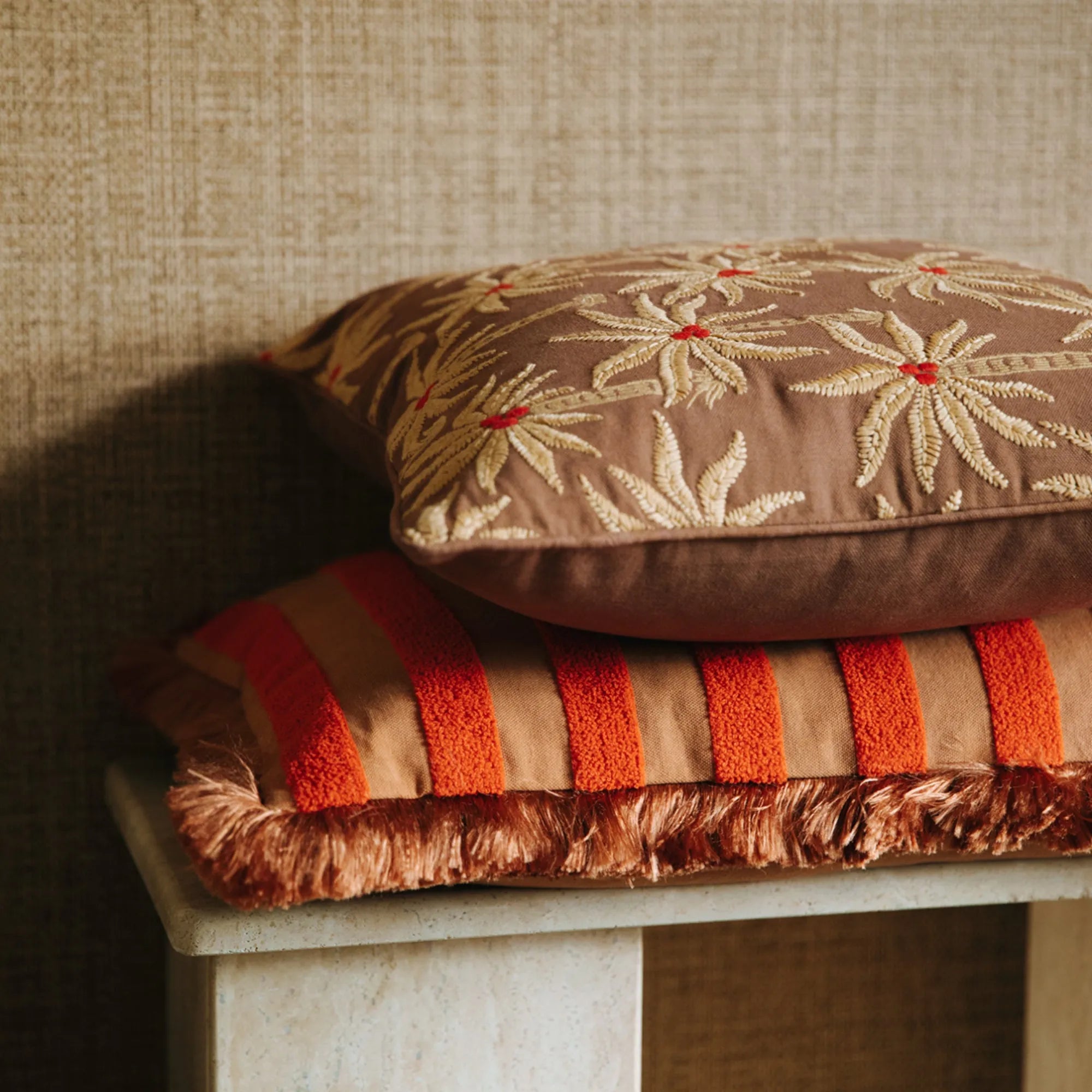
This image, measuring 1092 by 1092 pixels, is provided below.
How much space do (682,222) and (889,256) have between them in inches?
9.3

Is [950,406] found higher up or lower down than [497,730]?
higher up

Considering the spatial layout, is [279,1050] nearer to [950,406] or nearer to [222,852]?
[222,852]

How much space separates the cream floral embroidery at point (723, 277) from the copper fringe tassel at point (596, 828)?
0.24 meters

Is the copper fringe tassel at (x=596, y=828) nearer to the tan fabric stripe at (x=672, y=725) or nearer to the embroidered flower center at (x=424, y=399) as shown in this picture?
the tan fabric stripe at (x=672, y=725)

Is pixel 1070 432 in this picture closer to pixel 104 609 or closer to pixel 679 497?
pixel 679 497

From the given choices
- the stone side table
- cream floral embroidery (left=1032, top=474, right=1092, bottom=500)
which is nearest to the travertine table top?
the stone side table

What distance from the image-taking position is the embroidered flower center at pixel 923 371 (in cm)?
53

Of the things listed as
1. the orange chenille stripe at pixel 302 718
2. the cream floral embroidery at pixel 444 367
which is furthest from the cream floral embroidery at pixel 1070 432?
the orange chenille stripe at pixel 302 718

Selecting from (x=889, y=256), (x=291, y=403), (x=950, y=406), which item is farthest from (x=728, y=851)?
(x=291, y=403)

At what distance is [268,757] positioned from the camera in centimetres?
54

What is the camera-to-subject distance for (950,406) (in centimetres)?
52

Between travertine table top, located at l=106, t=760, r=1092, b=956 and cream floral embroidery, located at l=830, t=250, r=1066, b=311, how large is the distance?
11.1 inches

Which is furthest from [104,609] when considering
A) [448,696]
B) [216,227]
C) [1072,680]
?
[1072,680]

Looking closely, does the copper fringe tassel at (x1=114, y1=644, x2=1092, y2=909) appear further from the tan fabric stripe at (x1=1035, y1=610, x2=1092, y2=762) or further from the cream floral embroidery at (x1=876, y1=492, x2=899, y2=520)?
the cream floral embroidery at (x1=876, y1=492, x2=899, y2=520)
